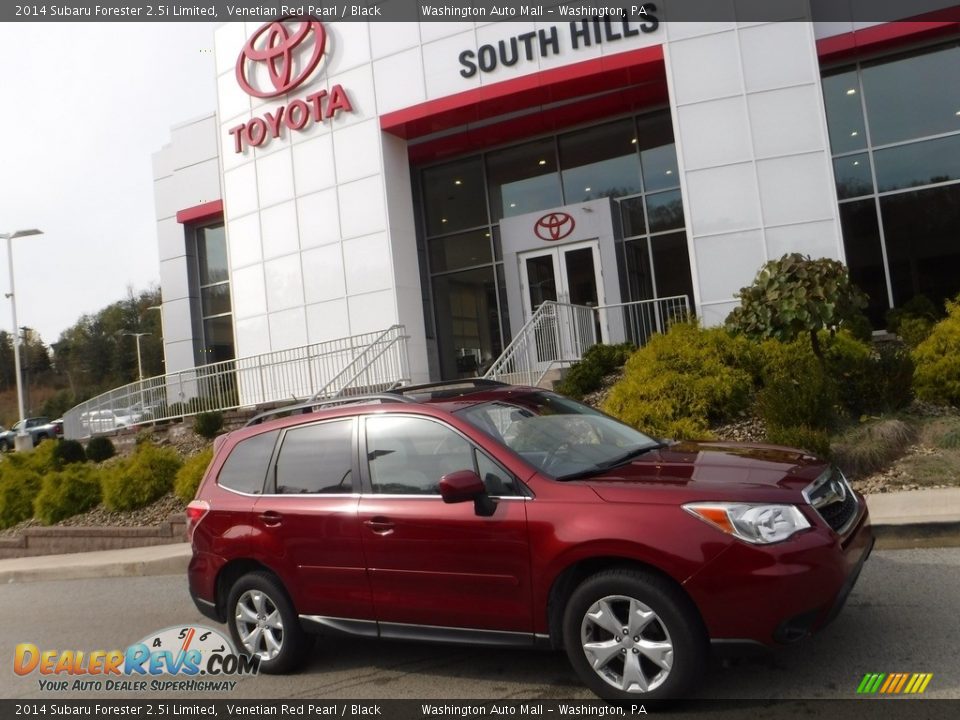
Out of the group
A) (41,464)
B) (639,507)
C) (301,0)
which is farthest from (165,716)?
(301,0)

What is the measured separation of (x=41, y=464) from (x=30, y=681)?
1076 centimetres

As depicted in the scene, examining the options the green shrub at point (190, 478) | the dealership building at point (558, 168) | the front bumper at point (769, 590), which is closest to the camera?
the front bumper at point (769, 590)

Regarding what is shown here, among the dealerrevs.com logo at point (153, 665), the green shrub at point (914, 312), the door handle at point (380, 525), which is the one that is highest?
the green shrub at point (914, 312)

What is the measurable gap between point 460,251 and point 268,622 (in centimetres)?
1535

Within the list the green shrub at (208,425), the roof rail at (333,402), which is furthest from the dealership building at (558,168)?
the roof rail at (333,402)

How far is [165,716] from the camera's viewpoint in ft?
15.1

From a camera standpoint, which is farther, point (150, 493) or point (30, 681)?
point (150, 493)

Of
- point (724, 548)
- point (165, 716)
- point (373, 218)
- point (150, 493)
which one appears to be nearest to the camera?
point (724, 548)

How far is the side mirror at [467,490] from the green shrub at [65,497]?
10.9 meters

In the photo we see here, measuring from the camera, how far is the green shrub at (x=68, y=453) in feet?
50.8

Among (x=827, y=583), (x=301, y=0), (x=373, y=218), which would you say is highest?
(x=301, y=0)

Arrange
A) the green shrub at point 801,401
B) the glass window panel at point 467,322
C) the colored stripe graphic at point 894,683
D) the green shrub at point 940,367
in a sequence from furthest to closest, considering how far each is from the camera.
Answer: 1. the glass window panel at point 467,322
2. the green shrub at point 940,367
3. the green shrub at point 801,401
4. the colored stripe graphic at point 894,683

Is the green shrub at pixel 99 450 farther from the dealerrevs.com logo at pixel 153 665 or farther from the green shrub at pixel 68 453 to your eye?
the dealerrevs.com logo at pixel 153 665

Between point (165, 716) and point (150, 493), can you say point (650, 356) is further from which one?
point (150, 493)
